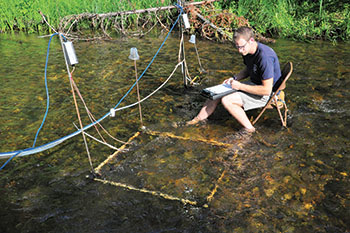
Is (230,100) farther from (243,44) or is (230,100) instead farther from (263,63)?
(243,44)

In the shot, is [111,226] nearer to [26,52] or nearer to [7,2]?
[26,52]

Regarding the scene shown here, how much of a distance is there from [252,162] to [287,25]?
7.46m

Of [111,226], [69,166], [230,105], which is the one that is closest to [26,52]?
[69,166]

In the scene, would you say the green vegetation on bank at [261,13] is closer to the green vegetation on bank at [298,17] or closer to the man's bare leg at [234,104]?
the green vegetation on bank at [298,17]

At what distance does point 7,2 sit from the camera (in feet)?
38.1

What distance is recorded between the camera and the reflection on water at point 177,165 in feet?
10.6

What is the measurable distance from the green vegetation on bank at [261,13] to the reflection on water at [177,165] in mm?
3193

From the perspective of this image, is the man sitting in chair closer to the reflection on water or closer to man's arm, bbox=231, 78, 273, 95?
man's arm, bbox=231, 78, 273, 95

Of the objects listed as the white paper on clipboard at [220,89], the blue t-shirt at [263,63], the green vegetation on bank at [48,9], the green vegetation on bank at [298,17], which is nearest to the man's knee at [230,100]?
the white paper on clipboard at [220,89]

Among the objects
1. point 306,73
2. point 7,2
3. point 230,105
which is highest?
point 7,2

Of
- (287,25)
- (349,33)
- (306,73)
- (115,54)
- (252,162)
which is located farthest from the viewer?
(287,25)

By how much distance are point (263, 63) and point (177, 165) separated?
67.4 inches

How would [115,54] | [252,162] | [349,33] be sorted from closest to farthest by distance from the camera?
[252,162]
[115,54]
[349,33]

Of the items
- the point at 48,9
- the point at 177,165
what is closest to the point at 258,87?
the point at 177,165
